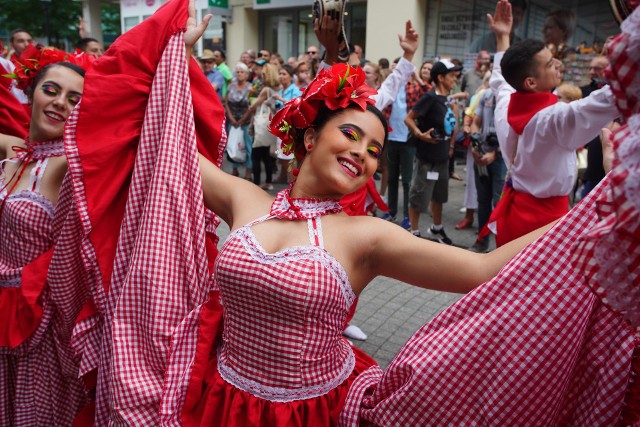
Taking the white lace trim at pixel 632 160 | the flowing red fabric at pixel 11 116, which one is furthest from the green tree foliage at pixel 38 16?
the white lace trim at pixel 632 160

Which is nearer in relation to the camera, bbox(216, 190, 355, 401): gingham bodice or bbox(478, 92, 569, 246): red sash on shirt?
bbox(216, 190, 355, 401): gingham bodice

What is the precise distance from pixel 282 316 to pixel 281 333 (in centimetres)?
6

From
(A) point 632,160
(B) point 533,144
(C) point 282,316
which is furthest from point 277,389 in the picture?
(B) point 533,144

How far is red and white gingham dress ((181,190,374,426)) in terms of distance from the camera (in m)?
1.57

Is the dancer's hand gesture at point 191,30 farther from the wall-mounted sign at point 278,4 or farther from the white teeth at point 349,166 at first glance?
the wall-mounted sign at point 278,4

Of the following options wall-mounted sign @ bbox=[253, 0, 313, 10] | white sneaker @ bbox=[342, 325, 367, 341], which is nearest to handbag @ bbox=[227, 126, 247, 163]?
white sneaker @ bbox=[342, 325, 367, 341]

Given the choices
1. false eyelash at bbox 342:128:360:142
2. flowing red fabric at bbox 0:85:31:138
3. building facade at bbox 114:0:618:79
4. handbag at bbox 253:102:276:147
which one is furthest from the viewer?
building facade at bbox 114:0:618:79

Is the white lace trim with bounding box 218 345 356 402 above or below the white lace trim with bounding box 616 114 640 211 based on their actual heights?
below

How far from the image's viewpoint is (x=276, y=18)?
686 inches

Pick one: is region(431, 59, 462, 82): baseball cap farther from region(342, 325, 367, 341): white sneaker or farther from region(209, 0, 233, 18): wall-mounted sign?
region(209, 0, 233, 18): wall-mounted sign

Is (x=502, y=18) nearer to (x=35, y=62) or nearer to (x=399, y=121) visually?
(x=35, y=62)

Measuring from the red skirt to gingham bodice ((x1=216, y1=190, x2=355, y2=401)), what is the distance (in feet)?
0.09

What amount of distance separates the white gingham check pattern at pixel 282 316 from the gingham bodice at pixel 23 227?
3.79 feet

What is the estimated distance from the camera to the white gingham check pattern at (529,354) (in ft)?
4.34
